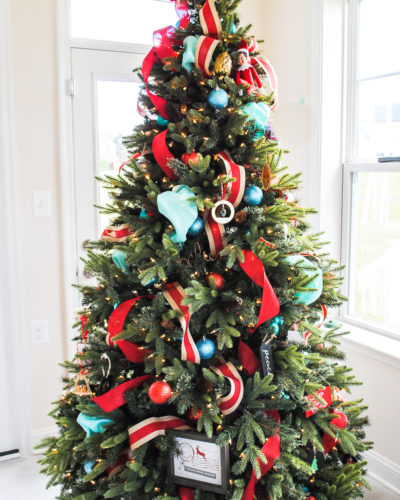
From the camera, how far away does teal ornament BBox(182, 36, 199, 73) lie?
4.25ft

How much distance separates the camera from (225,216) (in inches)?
50.8

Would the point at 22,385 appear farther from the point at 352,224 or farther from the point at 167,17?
the point at 167,17

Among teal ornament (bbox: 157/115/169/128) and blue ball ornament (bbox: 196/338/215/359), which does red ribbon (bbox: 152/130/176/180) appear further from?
blue ball ornament (bbox: 196/338/215/359)

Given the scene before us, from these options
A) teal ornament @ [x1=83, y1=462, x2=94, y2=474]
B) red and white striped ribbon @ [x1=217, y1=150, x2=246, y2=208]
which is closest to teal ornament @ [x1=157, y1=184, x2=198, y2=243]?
red and white striped ribbon @ [x1=217, y1=150, x2=246, y2=208]

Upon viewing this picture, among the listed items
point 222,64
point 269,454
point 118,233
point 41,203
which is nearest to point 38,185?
point 41,203

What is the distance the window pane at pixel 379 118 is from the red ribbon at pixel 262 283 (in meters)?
1.33

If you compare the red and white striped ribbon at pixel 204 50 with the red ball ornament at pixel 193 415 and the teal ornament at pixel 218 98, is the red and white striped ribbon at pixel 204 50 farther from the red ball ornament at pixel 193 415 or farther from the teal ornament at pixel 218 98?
the red ball ornament at pixel 193 415

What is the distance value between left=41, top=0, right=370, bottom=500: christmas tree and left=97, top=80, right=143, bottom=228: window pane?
1.18m

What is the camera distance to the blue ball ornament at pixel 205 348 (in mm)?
1225

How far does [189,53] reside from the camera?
1.29 metres

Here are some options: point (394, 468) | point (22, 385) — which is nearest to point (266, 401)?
point (394, 468)

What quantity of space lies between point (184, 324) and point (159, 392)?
0.18 m

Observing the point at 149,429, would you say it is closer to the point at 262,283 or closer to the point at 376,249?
the point at 262,283

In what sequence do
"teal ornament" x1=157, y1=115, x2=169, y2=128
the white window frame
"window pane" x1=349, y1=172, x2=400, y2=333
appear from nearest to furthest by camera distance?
1. "teal ornament" x1=157, y1=115, x2=169, y2=128
2. "window pane" x1=349, y1=172, x2=400, y2=333
3. the white window frame
